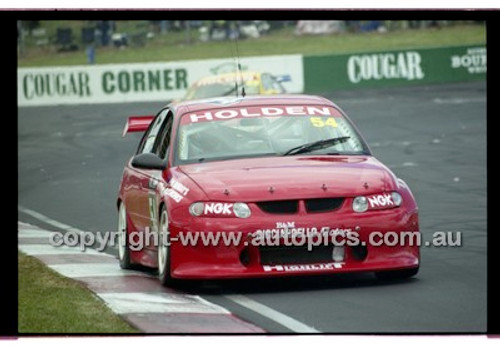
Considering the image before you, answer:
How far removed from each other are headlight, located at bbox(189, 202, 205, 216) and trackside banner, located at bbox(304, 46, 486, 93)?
33409mm

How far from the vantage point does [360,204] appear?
10.1 metres

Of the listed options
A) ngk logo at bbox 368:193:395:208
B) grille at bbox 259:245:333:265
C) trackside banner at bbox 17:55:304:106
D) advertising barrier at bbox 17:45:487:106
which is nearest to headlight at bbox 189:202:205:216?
grille at bbox 259:245:333:265

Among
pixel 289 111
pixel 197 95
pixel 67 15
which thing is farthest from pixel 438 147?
pixel 67 15

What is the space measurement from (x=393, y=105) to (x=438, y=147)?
1167cm

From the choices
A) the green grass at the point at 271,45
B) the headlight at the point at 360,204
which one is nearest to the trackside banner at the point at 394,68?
the green grass at the point at 271,45

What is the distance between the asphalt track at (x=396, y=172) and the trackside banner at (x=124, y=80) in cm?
175

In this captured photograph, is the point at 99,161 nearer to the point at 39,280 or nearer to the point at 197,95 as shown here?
the point at 197,95

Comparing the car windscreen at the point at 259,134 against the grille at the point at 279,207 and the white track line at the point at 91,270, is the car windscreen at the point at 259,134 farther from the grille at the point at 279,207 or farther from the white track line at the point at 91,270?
the white track line at the point at 91,270

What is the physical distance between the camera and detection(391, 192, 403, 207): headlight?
10195mm

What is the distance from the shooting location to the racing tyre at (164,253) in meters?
10.2

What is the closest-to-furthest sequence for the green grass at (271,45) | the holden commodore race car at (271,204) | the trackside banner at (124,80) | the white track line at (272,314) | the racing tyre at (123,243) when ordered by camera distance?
the white track line at (272,314) → the holden commodore race car at (271,204) → the racing tyre at (123,243) → the trackside banner at (124,80) → the green grass at (271,45)

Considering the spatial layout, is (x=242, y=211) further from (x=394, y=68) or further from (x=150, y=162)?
(x=394, y=68)

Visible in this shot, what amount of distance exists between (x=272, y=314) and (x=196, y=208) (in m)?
1.31

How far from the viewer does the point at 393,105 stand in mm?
36625
